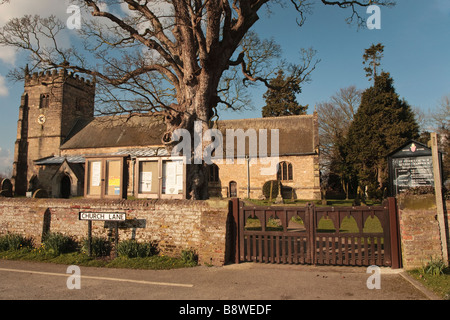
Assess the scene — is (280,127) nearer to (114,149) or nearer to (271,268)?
(114,149)

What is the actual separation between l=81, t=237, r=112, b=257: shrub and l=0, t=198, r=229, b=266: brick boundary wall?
237 mm

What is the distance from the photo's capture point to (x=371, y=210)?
6879 mm

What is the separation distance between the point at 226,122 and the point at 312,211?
28187 millimetres

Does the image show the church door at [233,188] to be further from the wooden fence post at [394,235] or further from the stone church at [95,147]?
the wooden fence post at [394,235]

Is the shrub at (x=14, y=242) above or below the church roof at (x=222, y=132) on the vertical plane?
below

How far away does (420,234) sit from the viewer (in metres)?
6.38

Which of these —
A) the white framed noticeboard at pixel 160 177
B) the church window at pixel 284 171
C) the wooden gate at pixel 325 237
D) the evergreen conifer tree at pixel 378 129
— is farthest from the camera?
the church window at pixel 284 171

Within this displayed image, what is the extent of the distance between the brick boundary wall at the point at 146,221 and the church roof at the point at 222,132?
18.1 m

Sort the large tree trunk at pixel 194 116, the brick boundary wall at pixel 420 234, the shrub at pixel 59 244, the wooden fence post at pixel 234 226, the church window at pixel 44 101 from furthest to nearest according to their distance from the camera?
the church window at pixel 44 101 → the large tree trunk at pixel 194 116 → the shrub at pixel 59 244 → the wooden fence post at pixel 234 226 → the brick boundary wall at pixel 420 234

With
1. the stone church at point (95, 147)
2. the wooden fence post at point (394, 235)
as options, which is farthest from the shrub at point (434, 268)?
the stone church at point (95, 147)

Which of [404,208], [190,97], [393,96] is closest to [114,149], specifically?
[190,97]

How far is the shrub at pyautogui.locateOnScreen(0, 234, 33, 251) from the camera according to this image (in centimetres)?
928

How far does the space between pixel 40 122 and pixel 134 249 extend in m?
38.7

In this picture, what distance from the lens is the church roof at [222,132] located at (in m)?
30.2
